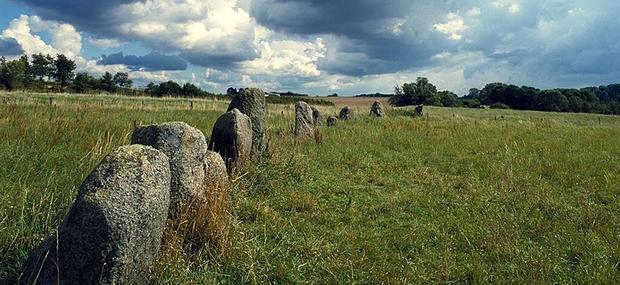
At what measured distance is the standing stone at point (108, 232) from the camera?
306 cm

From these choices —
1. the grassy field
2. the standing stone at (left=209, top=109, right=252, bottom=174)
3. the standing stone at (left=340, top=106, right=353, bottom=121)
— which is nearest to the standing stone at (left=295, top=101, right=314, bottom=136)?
the grassy field

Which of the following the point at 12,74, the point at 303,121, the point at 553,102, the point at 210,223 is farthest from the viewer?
the point at 553,102

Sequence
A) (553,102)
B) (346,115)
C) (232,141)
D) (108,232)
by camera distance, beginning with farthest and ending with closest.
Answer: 1. (553,102)
2. (346,115)
3. (232,141)
4. (108,232)

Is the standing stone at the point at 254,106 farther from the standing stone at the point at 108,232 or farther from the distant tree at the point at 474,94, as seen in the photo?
the distant tree at the point at 474,94

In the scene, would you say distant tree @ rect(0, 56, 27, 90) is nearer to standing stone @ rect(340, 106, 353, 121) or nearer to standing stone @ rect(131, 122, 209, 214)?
standing stone @ rect(340, 106, 353, 121)

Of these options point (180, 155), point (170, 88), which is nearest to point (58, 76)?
point (170, 88)

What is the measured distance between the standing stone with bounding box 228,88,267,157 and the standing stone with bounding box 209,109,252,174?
1.36 metres

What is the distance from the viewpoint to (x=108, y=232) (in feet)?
10.0

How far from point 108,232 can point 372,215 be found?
3.82 m

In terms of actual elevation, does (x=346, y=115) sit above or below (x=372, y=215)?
above

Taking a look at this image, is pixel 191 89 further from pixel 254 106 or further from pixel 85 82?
pixel 254 106

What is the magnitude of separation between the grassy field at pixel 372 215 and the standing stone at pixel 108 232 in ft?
1.37

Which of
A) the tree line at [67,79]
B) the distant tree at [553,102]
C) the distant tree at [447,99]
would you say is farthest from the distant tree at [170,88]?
the distant tree at [553,102]

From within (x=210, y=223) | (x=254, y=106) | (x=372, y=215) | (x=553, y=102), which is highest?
(x=553, y=102)
